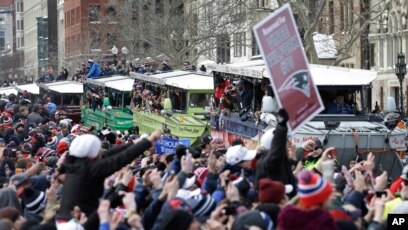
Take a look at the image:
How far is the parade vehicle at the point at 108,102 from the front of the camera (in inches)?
1970

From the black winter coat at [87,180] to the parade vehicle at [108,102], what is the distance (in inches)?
1337

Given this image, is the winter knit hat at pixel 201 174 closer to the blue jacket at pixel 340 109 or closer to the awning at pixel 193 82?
the blue jacket at pixel 340 109

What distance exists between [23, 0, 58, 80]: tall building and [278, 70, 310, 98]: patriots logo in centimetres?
10332

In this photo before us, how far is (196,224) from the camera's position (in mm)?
11695

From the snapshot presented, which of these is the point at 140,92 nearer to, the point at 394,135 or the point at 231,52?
the point at 394,135

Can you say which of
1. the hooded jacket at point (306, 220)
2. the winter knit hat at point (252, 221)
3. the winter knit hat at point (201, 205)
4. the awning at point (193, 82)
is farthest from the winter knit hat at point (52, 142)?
the hooded jacket at point (306, 220)

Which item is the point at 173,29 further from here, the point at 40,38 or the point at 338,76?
the point at 40,38

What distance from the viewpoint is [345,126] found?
96.6 feet

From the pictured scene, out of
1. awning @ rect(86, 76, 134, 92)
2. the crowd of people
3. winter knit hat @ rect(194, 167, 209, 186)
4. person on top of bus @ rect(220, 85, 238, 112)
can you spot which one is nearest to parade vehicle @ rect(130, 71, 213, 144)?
person on top of bus @ rect(220, 85, 238, 112)

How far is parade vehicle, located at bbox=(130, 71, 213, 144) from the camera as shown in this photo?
1554 inches

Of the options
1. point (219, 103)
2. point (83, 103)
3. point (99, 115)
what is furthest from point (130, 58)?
point (219, 103)

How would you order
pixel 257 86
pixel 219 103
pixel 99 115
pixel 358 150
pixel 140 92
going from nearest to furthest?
pixel 358 150, pixel 257 86, pixel 219 103, pixel 140 92, pixel 99 115

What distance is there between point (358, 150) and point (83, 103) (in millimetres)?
32141

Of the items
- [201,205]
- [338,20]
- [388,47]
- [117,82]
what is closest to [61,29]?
[338,20]
